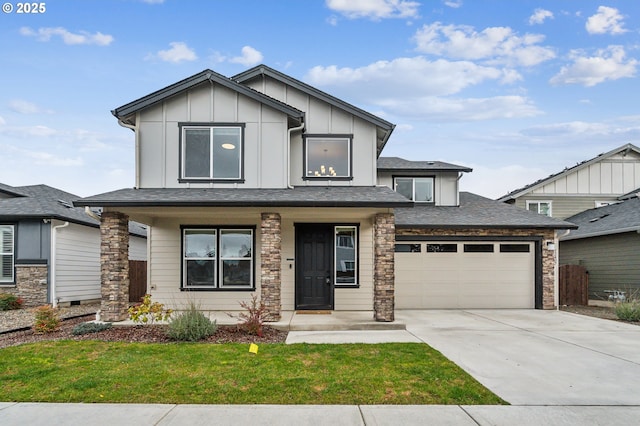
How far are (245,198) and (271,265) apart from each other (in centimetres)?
167

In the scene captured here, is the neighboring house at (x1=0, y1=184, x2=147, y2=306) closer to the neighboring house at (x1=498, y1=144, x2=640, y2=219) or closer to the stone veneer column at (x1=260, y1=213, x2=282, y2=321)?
the stone veneer column at (x1=260, y1=213, x2=282, y2=321)

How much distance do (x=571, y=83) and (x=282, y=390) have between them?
19783mm

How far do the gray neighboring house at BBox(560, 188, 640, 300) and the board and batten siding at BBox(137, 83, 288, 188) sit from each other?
38.7 feet

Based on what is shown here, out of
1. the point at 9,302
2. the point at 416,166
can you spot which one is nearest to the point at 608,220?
the point at 416,166

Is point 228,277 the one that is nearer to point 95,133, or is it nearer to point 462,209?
point 462,209

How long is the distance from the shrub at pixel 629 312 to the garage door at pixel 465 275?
2.33m

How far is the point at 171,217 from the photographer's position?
36.7 ft

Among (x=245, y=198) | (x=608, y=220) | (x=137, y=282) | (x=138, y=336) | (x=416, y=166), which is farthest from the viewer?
(x=608, y=220)

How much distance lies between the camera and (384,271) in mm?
9391

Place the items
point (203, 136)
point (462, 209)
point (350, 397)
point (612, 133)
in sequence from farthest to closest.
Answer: point (612, 133), point (462, 209), point (203, 136), point (350, 397)

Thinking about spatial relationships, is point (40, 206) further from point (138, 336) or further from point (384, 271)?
point (384, 271)

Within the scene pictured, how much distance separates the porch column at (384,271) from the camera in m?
9.34

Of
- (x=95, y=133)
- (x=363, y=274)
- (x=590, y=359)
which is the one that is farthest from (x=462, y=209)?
(x=95, y=133)

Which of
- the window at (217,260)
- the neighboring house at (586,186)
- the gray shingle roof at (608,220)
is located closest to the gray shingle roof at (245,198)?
the window at (217,260)
